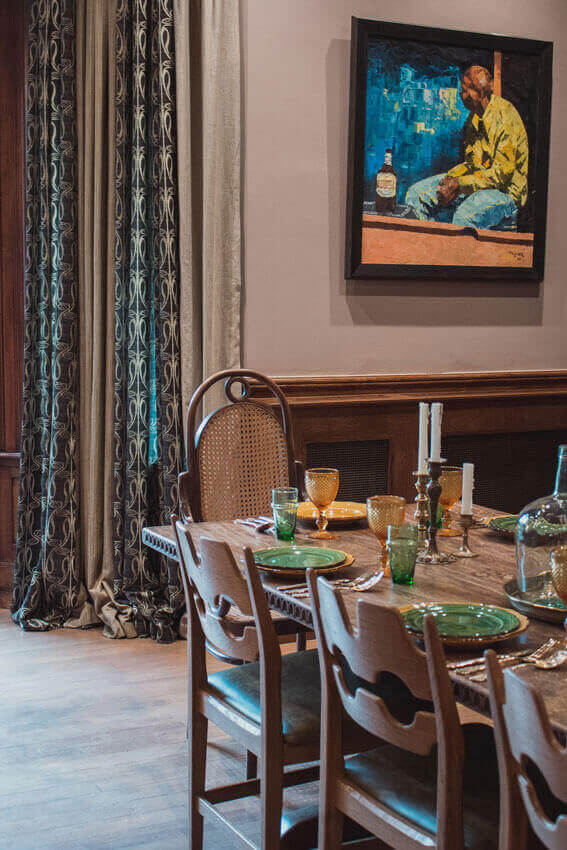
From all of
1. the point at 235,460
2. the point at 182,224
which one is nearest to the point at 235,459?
the point at 235,460

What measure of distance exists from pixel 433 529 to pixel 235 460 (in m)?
0.93

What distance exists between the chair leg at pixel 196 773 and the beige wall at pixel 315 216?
1851 mm

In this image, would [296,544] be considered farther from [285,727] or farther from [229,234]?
[229,234]

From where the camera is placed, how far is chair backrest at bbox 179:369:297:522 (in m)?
2.86

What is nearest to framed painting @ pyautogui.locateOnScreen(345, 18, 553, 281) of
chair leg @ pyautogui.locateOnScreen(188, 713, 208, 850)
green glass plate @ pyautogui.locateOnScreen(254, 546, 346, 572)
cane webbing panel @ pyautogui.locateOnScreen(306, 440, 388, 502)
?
cane webbing panel @ pyautogui.locateOnScreen(306, 440, 388, 502)

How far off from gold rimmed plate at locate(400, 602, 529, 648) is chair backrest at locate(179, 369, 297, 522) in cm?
119

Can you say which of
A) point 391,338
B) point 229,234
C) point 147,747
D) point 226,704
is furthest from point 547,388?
point 226,704

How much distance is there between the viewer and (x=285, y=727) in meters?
1.87

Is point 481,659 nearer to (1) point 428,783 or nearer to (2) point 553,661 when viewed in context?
(2) point 553,661

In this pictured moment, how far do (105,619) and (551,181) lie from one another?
8.78 feet

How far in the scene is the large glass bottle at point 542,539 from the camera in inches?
70.6

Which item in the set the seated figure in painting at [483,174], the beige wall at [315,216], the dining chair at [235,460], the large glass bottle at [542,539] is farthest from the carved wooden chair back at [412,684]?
the seated figure in painting at [483,174]

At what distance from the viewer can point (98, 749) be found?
2799mm

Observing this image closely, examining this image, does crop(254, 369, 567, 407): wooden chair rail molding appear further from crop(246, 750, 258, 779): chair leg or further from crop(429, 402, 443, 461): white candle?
crop(429, 402, 443, 461): white candle
